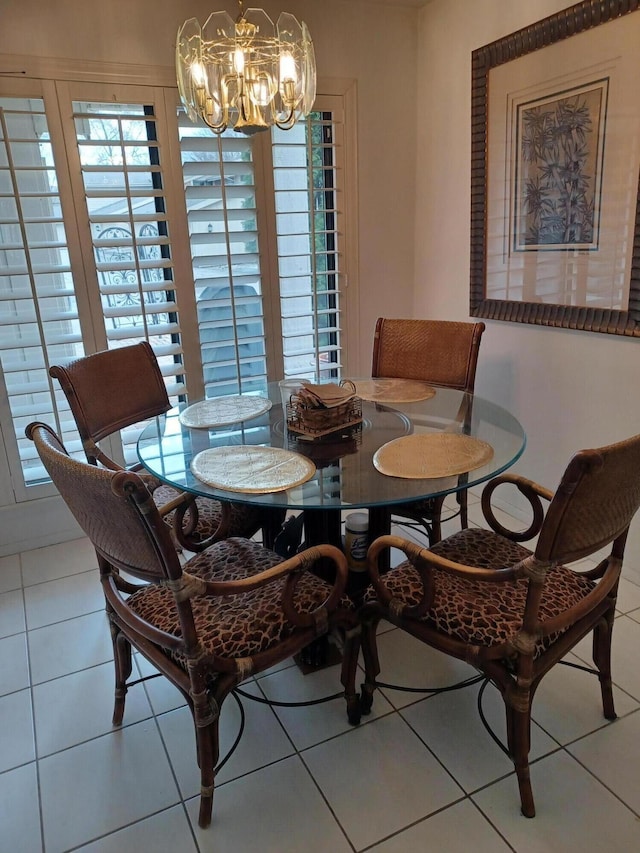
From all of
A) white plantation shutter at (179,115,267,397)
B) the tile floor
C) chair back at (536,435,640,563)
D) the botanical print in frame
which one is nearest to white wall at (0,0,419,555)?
white plantation shutter at (179,115,267,397)

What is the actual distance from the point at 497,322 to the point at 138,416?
1.69 m

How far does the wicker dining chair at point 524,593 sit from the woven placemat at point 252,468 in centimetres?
28

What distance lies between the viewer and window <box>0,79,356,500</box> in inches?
95.4

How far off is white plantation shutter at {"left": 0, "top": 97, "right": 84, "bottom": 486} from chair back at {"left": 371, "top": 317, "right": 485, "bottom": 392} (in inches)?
54.4

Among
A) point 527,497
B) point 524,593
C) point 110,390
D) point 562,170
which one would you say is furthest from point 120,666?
point 562,170

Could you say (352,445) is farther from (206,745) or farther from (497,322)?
(497,322)

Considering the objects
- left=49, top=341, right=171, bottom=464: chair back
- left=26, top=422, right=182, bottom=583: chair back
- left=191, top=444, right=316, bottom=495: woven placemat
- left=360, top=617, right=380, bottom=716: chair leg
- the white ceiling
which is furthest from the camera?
the white ceiling

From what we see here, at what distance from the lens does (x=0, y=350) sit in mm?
2494

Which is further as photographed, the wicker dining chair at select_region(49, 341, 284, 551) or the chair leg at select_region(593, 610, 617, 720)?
the wicker dining chair at select_region(49, 341, 284, 551)

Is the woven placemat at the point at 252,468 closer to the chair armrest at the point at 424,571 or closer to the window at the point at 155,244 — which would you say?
the chair armrest at the point at 424,571

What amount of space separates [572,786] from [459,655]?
487mm

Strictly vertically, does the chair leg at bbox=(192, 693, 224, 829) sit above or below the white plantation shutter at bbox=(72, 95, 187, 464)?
below

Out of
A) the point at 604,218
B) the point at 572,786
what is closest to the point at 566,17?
the point at 604,218

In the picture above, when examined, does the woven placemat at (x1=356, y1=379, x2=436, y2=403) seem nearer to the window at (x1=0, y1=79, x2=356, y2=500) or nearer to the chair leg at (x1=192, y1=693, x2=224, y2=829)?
the window at (x1=0, y1=79, x2=356, y2=500)
